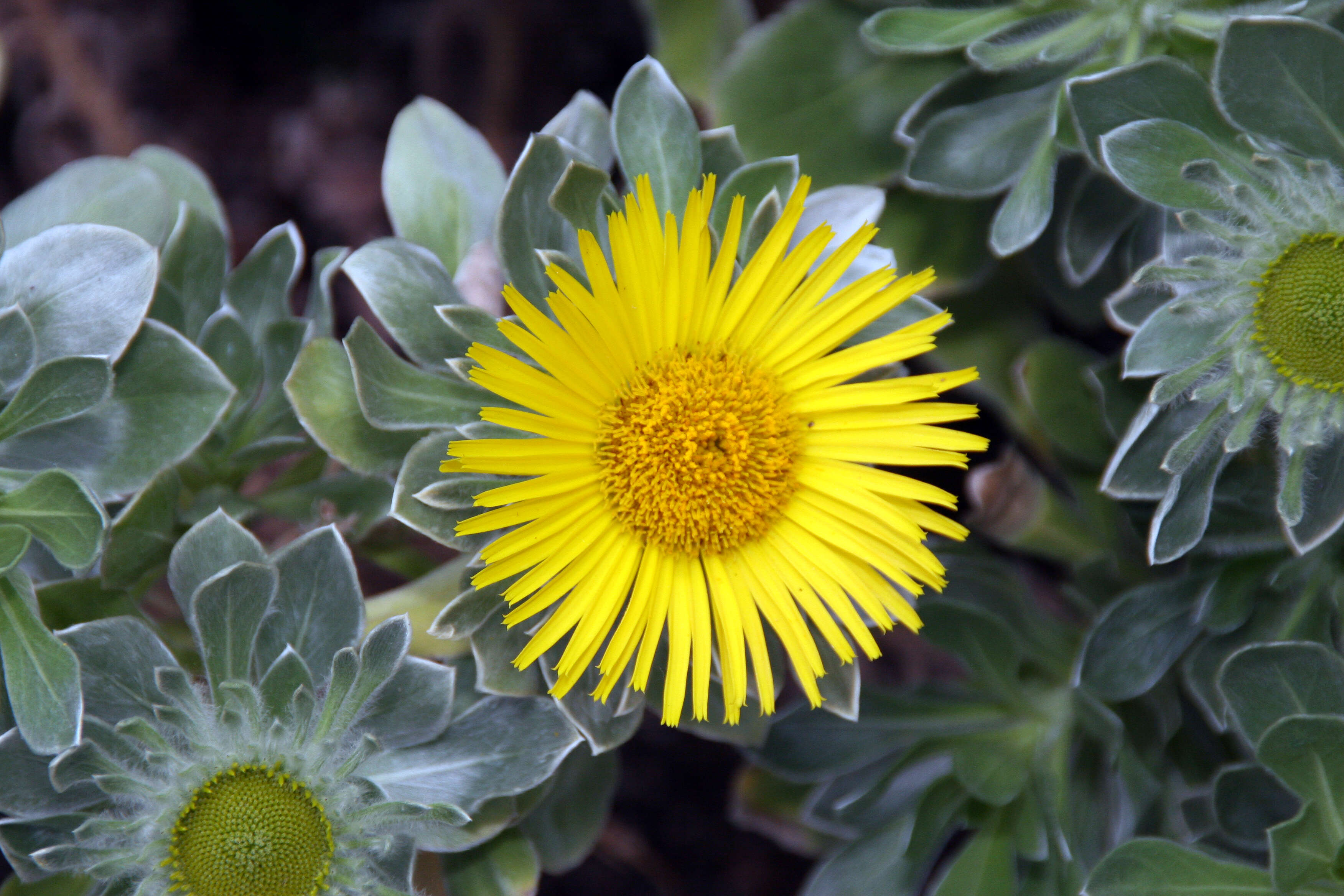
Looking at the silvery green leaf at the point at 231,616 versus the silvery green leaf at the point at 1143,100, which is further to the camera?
the silvery green leaf at the point at 1143,100

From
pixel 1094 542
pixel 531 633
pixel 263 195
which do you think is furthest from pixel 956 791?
pixel 263 195

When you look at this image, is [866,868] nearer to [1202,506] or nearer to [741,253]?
[1202,506]

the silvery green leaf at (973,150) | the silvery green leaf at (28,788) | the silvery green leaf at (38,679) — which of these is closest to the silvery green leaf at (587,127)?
the silvery green leaf at (973,150)

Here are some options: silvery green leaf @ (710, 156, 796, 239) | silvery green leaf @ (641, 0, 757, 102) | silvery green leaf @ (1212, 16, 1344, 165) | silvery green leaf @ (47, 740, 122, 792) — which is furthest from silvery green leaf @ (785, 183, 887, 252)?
silvery green leaf @ (47, 740, 122, 792)

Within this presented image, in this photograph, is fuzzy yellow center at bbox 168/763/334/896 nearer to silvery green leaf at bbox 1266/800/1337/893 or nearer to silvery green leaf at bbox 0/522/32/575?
silvery green leaf at bbox 0/522/32/575

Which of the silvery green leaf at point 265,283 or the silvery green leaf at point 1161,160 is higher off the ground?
the silvery green leaf at point 265,283

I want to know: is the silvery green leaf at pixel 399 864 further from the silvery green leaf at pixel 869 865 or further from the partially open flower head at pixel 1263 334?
the partially open flower head at pixel 1263 334
